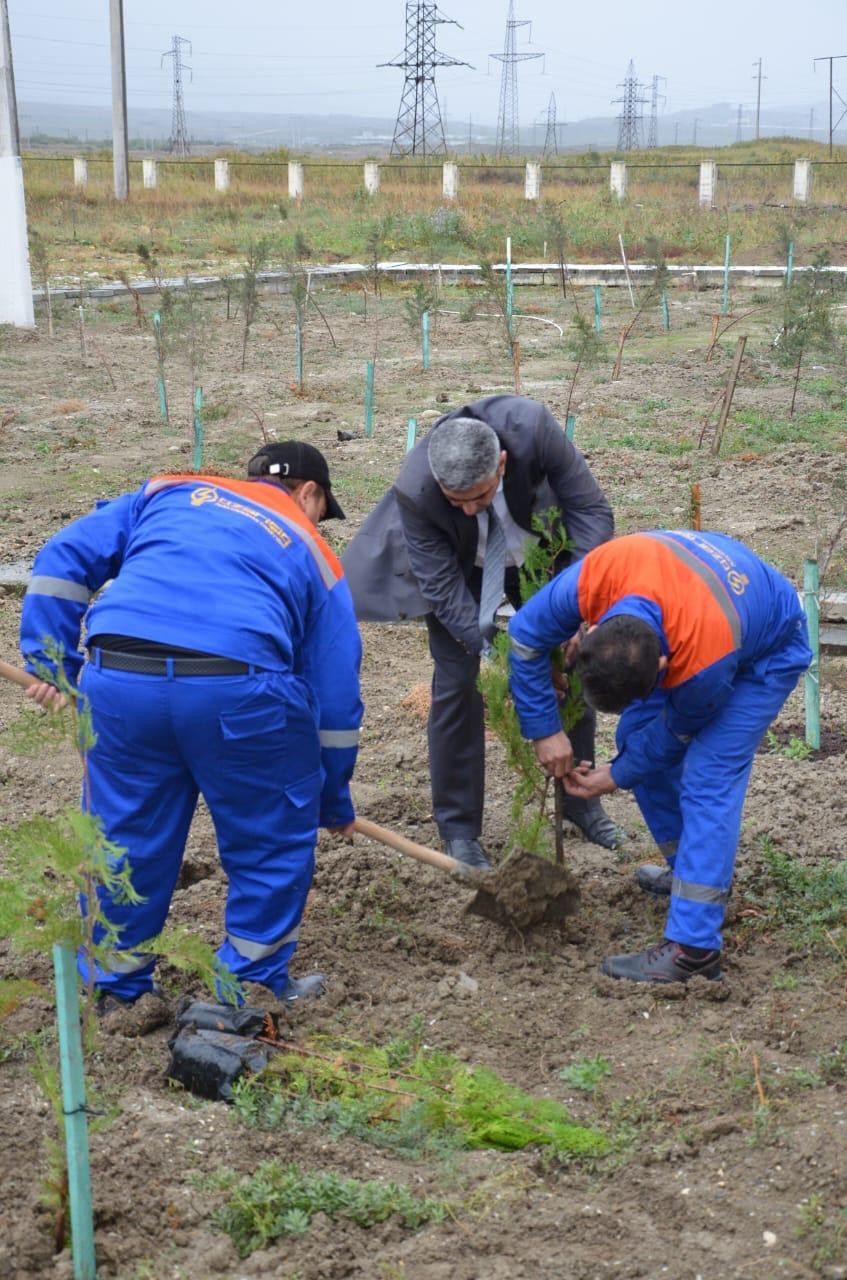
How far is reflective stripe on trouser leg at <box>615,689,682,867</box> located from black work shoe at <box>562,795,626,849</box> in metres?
0.54

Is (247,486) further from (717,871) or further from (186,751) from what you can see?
(717,871)

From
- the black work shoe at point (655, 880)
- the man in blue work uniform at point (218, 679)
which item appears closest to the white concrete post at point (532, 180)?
the black work shoe at point (655, 880)

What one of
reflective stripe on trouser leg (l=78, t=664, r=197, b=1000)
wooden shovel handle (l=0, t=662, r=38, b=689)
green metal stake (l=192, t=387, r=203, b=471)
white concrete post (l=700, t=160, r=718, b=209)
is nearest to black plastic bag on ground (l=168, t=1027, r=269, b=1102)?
reflective stripe on trouser leg (l=78, t=664, r=197, b=1000)

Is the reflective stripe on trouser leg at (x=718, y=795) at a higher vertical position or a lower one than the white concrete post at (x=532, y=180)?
lower

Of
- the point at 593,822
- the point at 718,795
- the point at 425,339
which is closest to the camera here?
the point at 718,795

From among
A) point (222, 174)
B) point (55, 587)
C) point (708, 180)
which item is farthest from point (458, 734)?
point (222, 174)

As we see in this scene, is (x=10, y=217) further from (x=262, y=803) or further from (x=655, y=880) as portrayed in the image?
(x=262, y=803)

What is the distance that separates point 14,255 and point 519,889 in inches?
637

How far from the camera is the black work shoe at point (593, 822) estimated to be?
200 inches

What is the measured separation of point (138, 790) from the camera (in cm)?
355

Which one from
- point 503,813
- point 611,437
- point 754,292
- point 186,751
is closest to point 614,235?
point 754,292

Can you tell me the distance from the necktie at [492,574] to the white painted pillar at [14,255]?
1529cm

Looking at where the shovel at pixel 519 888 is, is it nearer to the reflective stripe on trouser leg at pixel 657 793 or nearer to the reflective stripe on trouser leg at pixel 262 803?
the reflective stripe on trouser leg at pixel 657 793

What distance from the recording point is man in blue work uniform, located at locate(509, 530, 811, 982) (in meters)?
3.67
